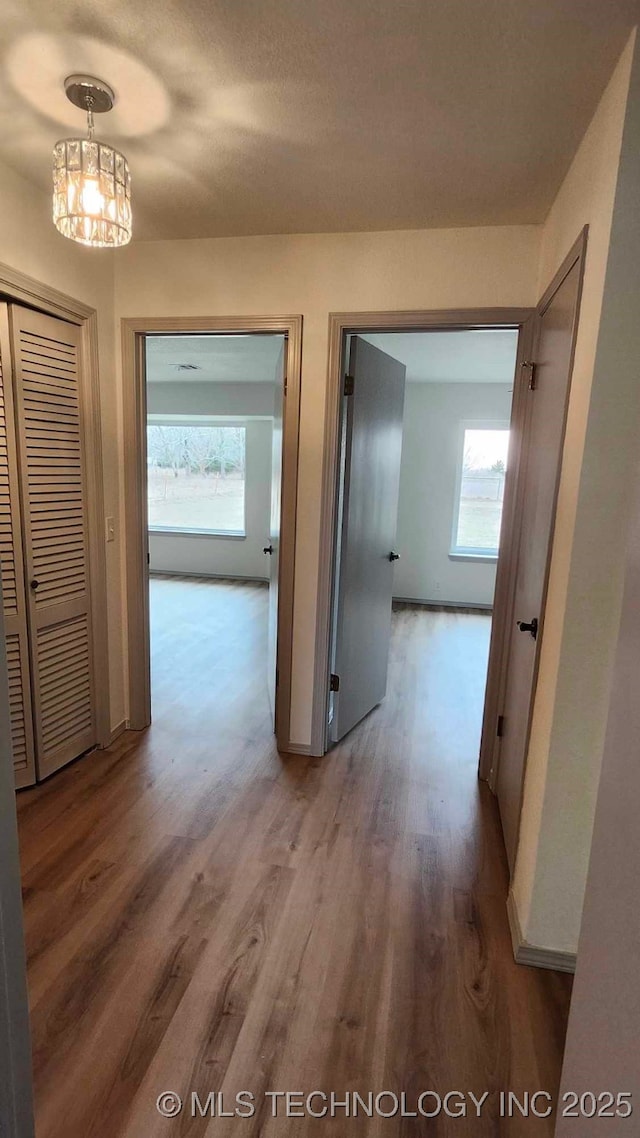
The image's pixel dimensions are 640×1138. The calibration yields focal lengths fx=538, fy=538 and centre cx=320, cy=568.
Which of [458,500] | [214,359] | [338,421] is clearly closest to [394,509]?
[338,421]

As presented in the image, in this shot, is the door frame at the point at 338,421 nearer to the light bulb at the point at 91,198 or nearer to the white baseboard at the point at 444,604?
the light bulb at the point at 91,198

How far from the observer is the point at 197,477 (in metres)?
7.05

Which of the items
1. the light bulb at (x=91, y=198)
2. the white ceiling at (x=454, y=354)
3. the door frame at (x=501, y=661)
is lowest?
the door frame at (x=501, y=661)

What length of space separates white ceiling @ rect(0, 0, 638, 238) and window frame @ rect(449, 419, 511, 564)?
372 centimetres

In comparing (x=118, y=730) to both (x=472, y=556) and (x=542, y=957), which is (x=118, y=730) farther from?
(x=472, y=556)

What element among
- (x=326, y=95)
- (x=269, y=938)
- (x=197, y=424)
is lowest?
(x=269, y=938)

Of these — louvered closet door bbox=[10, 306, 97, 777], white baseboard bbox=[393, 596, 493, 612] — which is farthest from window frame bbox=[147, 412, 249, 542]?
louvered closet door bbox=[10, 306, 97, 777]

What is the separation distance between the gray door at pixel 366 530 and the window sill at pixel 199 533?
12.3 feet

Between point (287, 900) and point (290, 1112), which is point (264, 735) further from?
point (290, 1112)

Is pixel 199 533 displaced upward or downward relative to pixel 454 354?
downward

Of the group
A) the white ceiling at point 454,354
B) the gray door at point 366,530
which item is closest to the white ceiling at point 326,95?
the gray door at point 366,530

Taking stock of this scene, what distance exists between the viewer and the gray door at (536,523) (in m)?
1.66

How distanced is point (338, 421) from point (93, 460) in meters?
1.17

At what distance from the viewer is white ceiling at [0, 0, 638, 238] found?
4.11 feet
